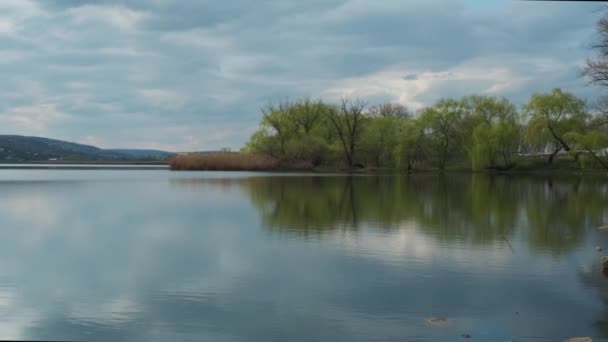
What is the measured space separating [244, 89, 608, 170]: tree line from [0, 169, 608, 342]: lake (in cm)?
3885

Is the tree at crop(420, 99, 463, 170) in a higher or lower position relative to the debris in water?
higher

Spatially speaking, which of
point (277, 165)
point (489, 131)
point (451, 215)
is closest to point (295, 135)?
point (277, 165)

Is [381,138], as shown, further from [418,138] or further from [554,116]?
[554,116]

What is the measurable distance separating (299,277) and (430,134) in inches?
2080

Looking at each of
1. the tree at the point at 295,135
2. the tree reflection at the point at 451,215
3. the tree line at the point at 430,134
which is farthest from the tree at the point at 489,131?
the tree reflection at the point at 451,215

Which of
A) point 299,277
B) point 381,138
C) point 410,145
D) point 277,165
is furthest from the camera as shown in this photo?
point 381,138

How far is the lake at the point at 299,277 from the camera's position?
6.13m

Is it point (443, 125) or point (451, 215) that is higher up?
point (443, 125)

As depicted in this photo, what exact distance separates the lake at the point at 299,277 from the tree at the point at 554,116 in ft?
122

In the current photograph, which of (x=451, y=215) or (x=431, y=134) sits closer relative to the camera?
(x=451, y=215)

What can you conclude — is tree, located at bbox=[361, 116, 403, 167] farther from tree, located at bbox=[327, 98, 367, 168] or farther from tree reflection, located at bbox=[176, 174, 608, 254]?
tree reflection, located at bbox=[176, 174, 608, 254]

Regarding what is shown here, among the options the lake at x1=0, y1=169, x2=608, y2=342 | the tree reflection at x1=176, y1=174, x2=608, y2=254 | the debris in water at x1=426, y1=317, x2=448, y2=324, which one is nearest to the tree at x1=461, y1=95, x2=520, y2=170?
the tree reflection at x1=176, y1=174, x2=608, y2=254

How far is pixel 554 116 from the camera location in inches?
2044

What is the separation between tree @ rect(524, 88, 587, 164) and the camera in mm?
50750
